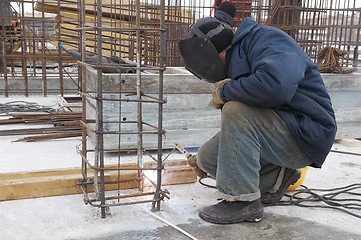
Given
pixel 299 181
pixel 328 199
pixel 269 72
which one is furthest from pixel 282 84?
pixel 328 199

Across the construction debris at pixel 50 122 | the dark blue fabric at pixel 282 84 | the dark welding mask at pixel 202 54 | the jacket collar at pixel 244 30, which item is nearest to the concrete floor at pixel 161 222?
the dark blue fabric at pixel 282 84

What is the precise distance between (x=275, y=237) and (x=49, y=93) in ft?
26.1

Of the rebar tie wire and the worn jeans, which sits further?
the rebar tie wire

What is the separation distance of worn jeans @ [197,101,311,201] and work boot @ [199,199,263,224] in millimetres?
88

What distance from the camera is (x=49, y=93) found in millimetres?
9570

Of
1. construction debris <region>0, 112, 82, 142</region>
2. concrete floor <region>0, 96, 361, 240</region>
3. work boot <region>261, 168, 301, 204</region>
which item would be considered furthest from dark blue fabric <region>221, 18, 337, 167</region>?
construction debris <region>0, 112, 82, 142</region>

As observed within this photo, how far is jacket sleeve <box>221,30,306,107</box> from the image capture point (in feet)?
8.52

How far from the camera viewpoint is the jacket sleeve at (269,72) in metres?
2.60

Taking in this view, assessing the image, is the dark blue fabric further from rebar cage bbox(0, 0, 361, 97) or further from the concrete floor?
rebar cage bbox(0, 0, 361, 97)

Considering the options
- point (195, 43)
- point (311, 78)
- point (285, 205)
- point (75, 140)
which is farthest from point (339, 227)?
point (75, 140)

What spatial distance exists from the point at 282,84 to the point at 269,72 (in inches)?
4.5

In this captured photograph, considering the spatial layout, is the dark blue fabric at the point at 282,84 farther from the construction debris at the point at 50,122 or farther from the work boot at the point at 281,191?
the construction debris at the point at 50,122

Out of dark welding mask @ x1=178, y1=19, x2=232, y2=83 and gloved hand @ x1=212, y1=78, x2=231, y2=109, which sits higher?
dark welding mask @ x1=178, y1=19, x2=232, y2=83

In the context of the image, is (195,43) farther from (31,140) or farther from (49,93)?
(49,93)
